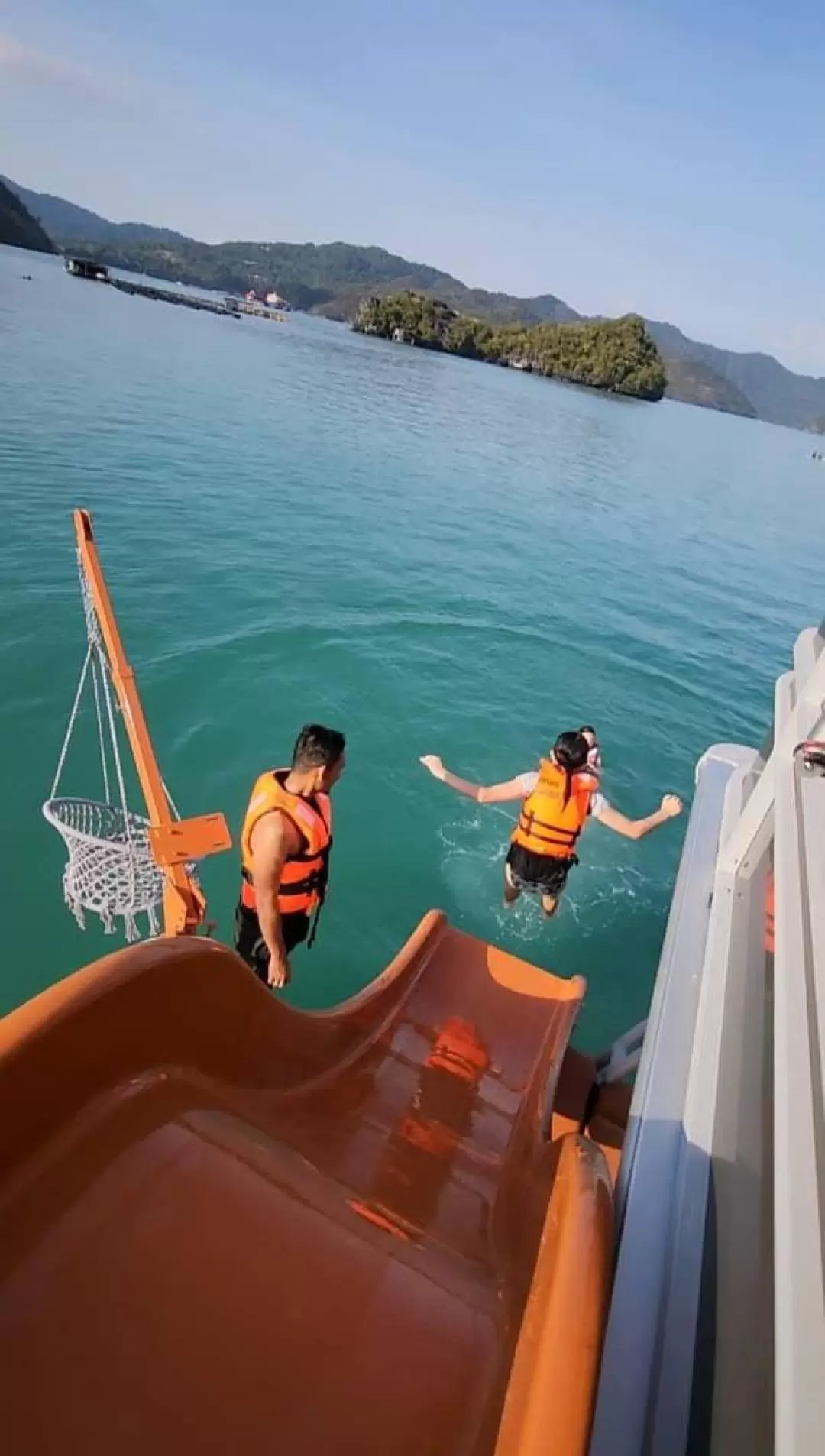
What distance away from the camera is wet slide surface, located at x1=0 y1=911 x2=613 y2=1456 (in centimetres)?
142

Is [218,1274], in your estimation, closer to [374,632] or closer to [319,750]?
[319,750]

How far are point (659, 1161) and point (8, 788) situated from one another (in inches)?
211

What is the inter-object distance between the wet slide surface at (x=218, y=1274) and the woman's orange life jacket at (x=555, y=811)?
3.01m

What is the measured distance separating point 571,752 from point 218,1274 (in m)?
3.79

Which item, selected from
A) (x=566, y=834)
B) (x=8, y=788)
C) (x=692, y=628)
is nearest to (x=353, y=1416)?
(x=566, y=834)

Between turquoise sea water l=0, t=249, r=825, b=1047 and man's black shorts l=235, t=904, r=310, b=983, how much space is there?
88 centimetres

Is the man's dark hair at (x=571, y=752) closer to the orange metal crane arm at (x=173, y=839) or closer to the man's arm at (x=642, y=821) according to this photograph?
the man's arm at (x=642, y=821)

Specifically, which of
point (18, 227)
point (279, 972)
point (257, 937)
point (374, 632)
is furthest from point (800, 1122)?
point (18, 227)

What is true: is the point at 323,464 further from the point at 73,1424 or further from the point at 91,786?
the point at 73,1424

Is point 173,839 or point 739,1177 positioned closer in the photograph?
point 739,1177

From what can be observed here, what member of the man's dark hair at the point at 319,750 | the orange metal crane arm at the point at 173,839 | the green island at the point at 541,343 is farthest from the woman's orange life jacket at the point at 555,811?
the green island at the point at 541,343

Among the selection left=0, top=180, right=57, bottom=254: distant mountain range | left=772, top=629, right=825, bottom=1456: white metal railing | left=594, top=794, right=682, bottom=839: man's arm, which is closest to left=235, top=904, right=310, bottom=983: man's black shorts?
left=594, top=794, right=682, bottom=839: man's arm

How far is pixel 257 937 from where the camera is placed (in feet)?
14.3

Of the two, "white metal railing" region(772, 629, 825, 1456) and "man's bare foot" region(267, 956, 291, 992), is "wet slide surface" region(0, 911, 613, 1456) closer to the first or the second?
"white metal railing" region(772, 629, 825, 1456)
